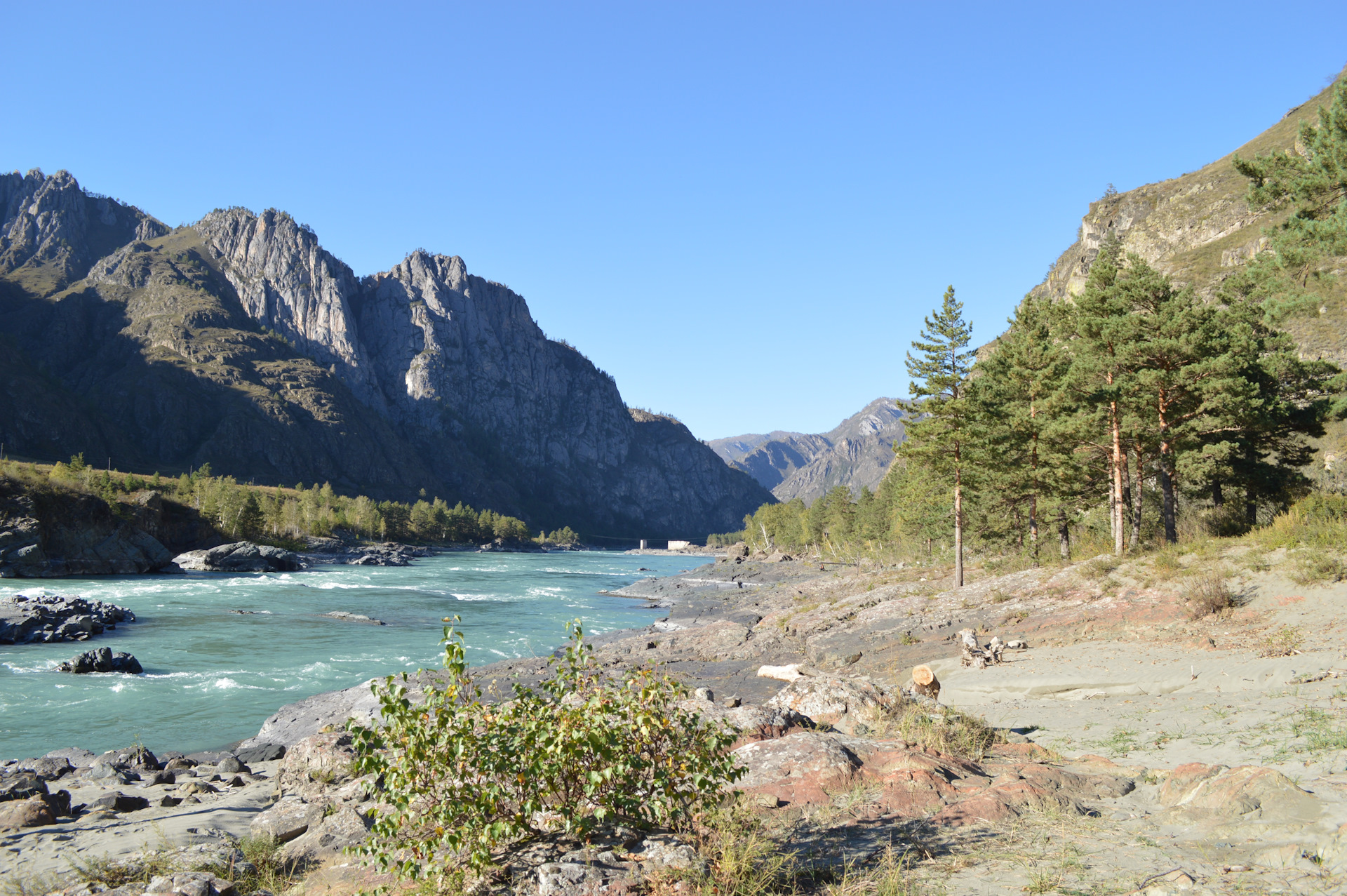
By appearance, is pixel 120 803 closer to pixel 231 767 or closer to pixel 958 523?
pixel 231 767

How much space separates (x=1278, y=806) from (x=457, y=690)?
7652 mm

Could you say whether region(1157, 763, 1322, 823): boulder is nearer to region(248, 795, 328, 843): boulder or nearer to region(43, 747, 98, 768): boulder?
region(248, 795, 328, 843): boulder

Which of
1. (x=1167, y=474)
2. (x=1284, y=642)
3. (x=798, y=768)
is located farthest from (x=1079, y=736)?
(x=1167, y=474)

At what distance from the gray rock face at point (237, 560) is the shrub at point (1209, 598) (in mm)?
89575

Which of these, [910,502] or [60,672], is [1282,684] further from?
[60,672]

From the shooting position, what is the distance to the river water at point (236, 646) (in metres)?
19.2

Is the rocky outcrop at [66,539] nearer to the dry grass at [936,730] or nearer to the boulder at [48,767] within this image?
the boulder at [48,767]

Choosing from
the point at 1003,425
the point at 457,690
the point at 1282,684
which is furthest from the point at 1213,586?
the point at 457,690

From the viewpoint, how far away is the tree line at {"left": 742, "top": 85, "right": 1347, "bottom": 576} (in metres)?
19.0

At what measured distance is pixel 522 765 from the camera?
5.16 meters

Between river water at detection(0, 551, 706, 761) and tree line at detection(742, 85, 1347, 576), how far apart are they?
72.4 ft

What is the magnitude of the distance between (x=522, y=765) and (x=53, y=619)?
1677 inches

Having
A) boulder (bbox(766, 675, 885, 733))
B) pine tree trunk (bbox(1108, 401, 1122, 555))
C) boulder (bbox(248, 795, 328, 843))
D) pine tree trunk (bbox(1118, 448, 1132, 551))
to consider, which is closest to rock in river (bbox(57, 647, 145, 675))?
boulder (bbox(248, 795, 328, 843))

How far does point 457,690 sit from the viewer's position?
17.4 ft
